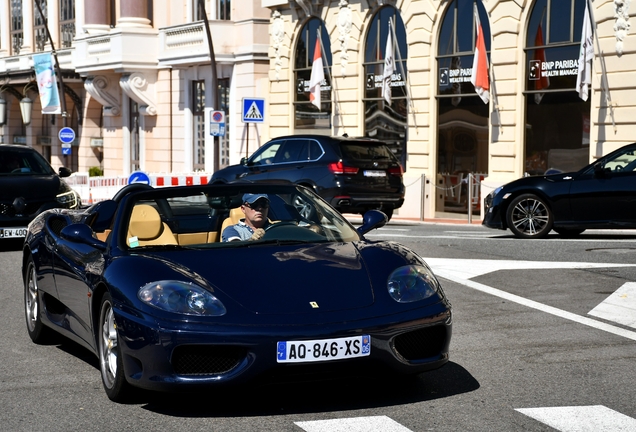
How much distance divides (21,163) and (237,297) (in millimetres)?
12015

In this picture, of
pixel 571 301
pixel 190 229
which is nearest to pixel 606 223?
pixel 571 301

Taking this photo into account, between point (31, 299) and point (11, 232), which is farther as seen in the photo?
point (11, 232)

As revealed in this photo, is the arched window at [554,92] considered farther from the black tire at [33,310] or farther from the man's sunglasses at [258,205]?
the man's sunglasses at [258,205]

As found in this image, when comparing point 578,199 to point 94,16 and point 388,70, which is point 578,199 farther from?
point 94,16

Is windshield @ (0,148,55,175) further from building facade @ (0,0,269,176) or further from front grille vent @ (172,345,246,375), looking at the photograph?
building facade @ (0,0,269,176)

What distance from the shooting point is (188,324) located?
5.96 m

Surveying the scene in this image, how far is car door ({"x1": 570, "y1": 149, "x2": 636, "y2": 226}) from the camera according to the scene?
16250mm

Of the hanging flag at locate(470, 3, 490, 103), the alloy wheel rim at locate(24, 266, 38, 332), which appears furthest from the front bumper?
the hanging flag at locate(470, 3, 490, 103)

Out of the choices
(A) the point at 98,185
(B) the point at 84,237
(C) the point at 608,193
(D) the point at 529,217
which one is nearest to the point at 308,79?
(A) the point at 98,185

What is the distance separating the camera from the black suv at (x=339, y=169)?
20969mm

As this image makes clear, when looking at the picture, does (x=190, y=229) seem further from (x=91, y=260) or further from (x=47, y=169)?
(x=47, y=169)

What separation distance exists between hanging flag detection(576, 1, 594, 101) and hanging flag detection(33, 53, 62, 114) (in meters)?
29.3

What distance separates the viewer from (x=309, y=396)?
6535 millimetres

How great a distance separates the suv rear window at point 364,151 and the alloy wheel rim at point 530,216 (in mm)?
4783
